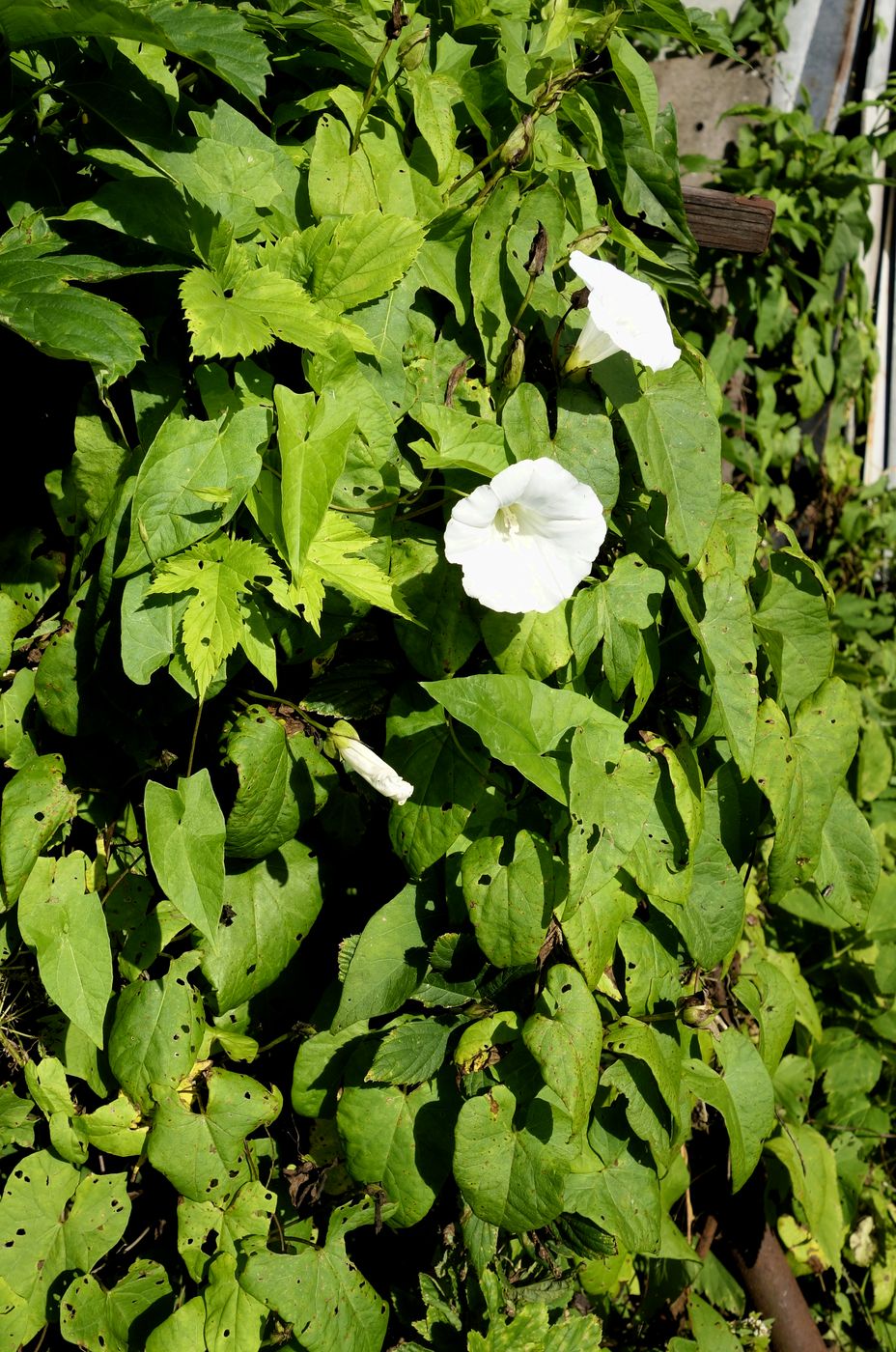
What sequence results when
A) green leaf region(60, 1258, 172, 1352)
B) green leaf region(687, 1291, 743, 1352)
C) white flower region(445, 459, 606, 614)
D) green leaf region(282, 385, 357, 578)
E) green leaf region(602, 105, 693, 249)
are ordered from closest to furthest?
green leaf region(282, 385, 357, 578) < white flower region(445, 459, 606, 614) < green leaf region(60, 1258, 172, 1352) < green leaf region(602, 105, 693, 249) < green leaf region(687, 1291, 743, 1352)

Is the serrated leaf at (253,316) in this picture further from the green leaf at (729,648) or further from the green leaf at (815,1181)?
the green leaf at (815,1181)

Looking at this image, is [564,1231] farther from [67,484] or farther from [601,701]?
[67,484]

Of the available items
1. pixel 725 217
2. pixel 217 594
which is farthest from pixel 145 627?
pixel 725 217

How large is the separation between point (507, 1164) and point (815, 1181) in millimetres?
1007

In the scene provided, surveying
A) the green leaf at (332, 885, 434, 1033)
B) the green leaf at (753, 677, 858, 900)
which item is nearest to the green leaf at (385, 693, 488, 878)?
the green leaf at (332, 885, 434, 1033)

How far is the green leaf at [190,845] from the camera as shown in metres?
1.22

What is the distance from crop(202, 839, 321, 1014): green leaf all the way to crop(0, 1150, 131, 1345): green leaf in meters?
0.37

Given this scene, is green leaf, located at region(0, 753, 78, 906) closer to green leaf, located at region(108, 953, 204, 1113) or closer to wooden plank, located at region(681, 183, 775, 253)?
green leaf, located at region(108, 953, 204, 1113)

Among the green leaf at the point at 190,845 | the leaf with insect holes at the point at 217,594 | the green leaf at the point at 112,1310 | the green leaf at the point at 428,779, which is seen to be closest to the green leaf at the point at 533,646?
the green leaf at the point at 428,779

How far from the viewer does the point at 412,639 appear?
138cm

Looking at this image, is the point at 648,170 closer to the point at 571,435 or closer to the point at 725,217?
the point at 725,217

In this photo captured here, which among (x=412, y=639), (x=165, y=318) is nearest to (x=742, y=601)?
(x=412, y=639)

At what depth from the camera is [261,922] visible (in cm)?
143

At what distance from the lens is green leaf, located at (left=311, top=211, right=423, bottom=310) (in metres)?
1.30
